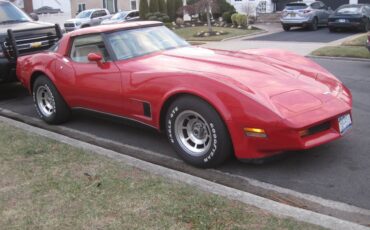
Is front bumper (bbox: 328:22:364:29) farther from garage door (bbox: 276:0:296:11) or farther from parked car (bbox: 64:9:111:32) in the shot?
parked car (bbox: 64:9:111:32)

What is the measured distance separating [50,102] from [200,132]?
2.79m

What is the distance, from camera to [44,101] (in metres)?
6.80

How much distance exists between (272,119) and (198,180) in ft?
2.76

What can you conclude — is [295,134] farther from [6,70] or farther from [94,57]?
[6,70]

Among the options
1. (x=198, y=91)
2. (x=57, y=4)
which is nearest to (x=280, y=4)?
(x=57, y=4)

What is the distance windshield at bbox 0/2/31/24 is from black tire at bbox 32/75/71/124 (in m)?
3.28

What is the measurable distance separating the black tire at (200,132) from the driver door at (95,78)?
0.88m

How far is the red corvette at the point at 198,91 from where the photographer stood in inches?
168

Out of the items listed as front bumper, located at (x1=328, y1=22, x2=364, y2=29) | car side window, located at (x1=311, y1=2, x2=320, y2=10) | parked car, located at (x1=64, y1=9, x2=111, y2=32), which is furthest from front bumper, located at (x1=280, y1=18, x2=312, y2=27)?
parked car, located at (x1=64, y1=9, x2=111, y2=32)

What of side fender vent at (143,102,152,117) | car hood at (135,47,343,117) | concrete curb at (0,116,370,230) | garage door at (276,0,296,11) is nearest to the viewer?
concrete curb at (0,116,370,230)

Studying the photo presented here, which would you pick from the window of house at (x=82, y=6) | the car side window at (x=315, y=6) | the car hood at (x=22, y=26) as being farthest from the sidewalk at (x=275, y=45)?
the window of house at (x=82, y=6)

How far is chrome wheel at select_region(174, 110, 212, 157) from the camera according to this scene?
15.3ft

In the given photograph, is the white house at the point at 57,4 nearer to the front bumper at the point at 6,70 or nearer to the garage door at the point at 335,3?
the garage door at the point at 335,3

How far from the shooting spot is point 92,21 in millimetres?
32312
